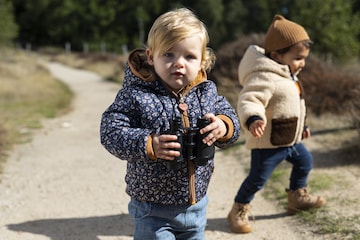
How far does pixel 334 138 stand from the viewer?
5785 millimetres

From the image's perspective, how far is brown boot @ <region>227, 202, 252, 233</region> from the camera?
3.28 meters

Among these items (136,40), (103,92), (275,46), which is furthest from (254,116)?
(136,40)

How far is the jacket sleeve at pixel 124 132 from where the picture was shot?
1899 millimetres

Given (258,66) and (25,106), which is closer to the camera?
(258,66)

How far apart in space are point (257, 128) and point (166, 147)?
1.00 metres

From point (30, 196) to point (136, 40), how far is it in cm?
4456

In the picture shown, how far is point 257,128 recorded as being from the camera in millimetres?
2719

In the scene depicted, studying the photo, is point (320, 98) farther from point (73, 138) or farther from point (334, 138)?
point (73, 138)

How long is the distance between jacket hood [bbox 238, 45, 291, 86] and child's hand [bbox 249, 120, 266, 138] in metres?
0.55

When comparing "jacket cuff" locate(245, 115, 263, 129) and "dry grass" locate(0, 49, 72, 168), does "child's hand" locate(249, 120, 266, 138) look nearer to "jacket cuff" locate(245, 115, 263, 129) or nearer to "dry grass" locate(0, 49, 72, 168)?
"jacket cuff" locate(245, 115, 263, 129)

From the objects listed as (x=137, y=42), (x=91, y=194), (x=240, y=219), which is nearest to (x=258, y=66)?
(x=240, y=219)

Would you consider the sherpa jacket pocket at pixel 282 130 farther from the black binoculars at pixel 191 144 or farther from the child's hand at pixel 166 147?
the child's hand at pixel 166 147

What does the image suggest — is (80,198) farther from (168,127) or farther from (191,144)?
(191,144)

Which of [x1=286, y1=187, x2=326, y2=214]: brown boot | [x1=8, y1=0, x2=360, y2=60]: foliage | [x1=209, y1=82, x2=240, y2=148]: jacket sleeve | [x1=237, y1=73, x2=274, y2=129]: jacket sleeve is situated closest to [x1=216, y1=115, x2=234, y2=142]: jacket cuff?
[x1=209, y1=82, x2=240, y2=148]: jacket sleeve
